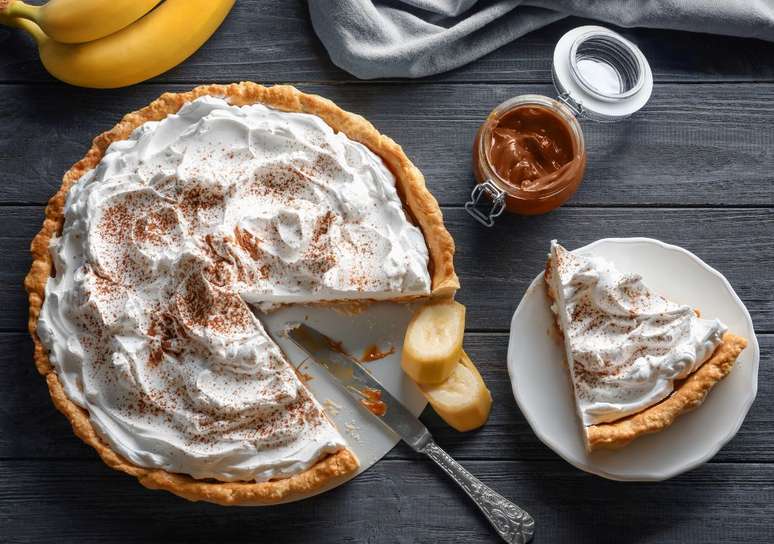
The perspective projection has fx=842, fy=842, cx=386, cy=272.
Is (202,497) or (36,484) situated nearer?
(202,497)

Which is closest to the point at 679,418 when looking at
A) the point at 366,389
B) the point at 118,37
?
the point at 366,389

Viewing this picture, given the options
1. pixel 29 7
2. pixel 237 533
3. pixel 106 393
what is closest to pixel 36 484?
pixel 106 393

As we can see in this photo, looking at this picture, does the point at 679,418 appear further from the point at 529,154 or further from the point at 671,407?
the point at 529,154

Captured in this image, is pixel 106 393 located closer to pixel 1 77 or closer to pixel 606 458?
pixel 1 77

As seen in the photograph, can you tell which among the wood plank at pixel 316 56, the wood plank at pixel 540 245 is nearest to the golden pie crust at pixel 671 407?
the wood plank at pixel 540 245

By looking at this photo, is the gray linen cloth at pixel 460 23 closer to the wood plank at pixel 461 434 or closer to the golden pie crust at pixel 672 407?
the wood plank at pixel 461 434
